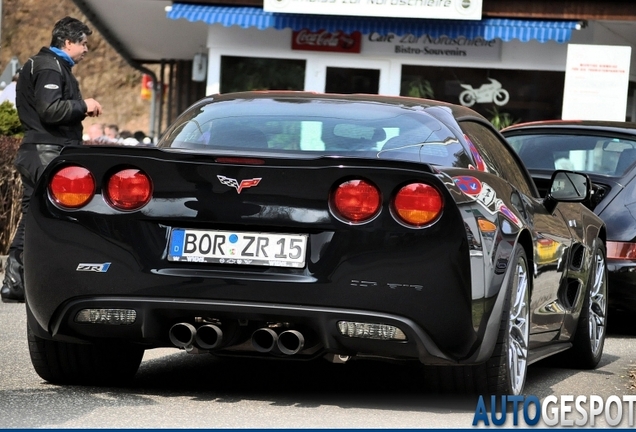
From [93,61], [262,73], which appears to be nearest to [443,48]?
[262,73]

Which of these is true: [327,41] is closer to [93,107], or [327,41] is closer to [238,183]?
[93,107]

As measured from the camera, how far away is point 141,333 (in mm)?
5156

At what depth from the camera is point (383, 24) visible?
19.0m

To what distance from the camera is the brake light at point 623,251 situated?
8.78 meters

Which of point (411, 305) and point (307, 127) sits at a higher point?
point (307, 127)

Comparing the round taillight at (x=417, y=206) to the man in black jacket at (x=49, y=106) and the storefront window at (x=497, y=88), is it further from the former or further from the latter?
the storefront window at (x=497, y=88)

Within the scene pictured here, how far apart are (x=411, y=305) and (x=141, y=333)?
105 centimetres

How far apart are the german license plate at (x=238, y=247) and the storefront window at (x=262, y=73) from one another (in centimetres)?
1552

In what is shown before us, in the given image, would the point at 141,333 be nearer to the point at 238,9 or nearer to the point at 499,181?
the point at 499,181

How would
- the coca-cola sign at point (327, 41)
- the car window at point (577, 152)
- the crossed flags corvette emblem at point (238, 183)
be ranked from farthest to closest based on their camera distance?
1. the coca-cola sign at point (327, 41)
2. the car window at point (577, 152)
3. the crossed flags corvette emblem at point (238, 183)

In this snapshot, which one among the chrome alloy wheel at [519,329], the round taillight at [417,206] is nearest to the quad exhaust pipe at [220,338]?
the round taillight at [417,206]

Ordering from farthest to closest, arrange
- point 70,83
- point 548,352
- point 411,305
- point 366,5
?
point 366,5 < point 70,83 < point 548,352 < point 411,305

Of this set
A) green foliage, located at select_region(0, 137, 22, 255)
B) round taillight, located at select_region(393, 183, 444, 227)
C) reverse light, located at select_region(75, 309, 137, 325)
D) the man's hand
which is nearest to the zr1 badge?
reverse light, located at select_region(75, 309, 137, 325)

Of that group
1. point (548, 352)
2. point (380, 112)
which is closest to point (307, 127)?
point (380, 112)
